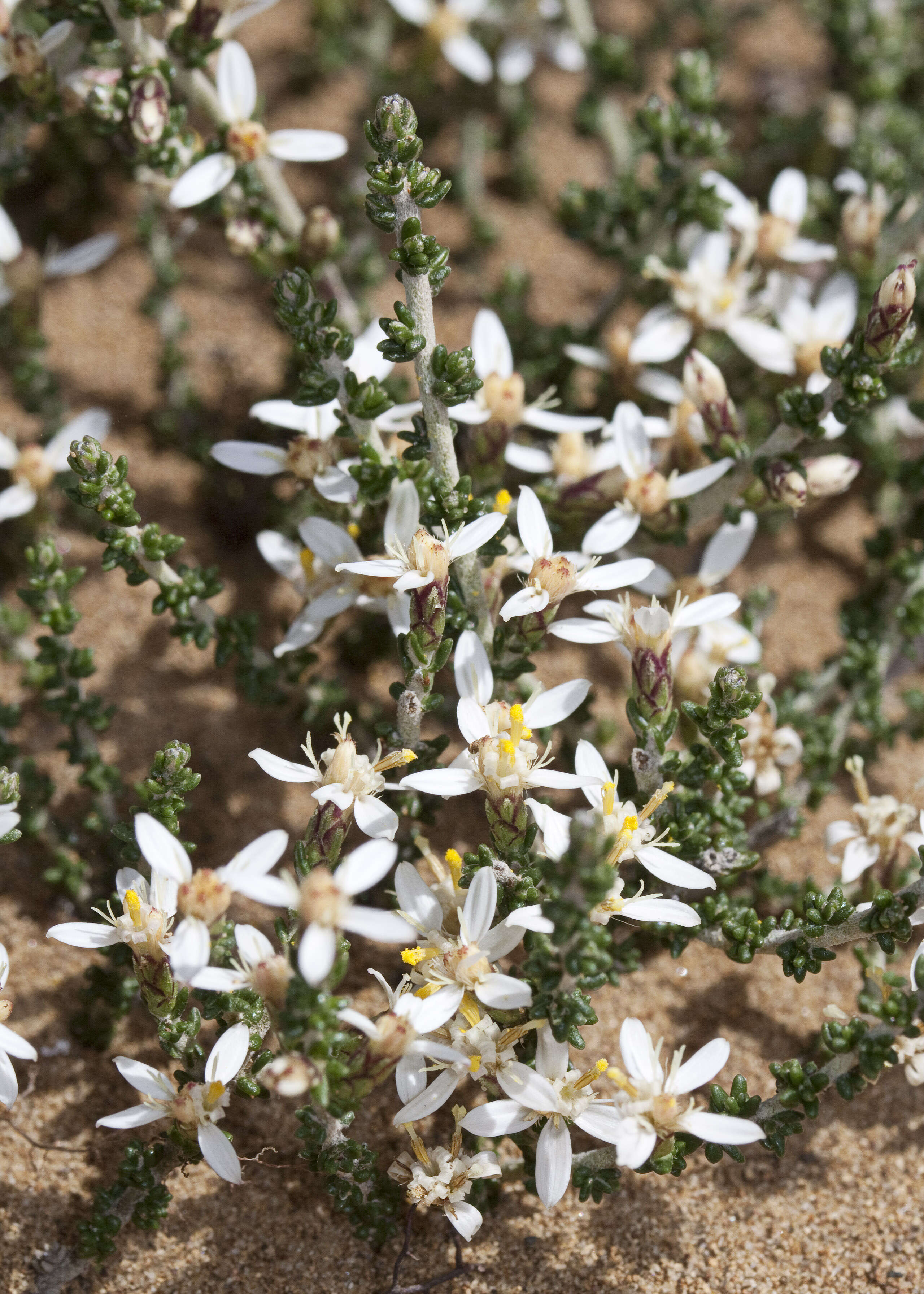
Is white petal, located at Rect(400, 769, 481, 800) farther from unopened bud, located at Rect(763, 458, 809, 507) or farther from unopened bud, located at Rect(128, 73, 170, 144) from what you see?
unopened bud, located at Rect(128, 73, 170, 144)

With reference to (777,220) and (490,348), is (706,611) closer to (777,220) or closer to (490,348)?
(490,348)

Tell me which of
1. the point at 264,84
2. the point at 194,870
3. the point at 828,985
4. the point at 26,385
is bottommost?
the point at 828,985

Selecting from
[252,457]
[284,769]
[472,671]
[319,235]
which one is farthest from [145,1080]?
[319,235]

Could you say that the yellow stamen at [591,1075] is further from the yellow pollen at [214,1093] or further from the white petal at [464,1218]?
the yellow pollen at [214,1093]

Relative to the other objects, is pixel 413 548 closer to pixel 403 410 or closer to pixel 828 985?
pixel 403 410

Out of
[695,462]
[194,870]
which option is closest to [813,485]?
[695,462]

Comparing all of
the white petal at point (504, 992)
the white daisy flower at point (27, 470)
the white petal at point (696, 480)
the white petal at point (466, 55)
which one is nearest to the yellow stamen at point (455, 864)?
the white petal at point (504, 992)
